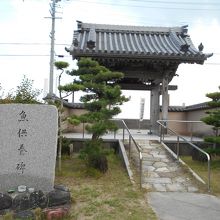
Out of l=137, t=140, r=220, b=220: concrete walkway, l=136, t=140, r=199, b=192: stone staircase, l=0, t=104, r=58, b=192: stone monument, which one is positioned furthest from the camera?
l=136, t=140, r=199, b=192: stone staircase

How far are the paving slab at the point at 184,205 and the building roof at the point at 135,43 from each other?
266 inches

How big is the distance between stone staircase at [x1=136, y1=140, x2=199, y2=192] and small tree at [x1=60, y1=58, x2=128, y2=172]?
135 cm

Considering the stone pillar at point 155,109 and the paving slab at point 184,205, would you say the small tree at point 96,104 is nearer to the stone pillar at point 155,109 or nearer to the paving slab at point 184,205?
the paving slab at point 184,205

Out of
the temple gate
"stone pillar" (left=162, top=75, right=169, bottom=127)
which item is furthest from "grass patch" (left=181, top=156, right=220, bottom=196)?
the temple gate

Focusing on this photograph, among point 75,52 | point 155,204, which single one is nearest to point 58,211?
point 155,204

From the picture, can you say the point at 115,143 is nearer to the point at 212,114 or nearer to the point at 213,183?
the point at 212,114

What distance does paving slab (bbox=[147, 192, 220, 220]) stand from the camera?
263 inches

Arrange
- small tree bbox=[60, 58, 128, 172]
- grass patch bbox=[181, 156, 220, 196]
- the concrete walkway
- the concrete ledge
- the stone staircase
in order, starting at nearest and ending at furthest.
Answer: the concrete walkway
the stone staircase
grass patch bbox=[181, 156, 220, 196]
the concrete ledge
small tree bbox=[60, 58, 128, 172]

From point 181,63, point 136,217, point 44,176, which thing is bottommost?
point 136,217

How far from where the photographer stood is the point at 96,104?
9.78 m

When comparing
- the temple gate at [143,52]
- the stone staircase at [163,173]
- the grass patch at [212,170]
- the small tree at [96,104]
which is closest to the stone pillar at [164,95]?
the temple gate at [143,52]

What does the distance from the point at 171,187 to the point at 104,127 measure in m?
2.32

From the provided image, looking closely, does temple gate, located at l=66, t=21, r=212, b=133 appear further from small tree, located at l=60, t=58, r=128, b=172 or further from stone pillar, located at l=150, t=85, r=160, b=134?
small tree, located at l=60, t=58, r=128, b=172

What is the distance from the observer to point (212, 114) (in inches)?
453
